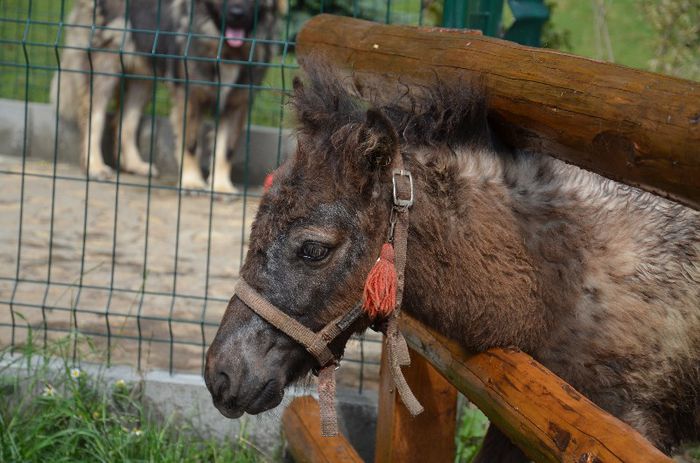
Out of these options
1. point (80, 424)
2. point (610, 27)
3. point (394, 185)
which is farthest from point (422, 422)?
point (610, 27)

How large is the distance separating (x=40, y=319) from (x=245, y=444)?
1.50 m

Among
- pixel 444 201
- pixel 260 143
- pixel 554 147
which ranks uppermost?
pixel 554 147

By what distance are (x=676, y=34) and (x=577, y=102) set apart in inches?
247

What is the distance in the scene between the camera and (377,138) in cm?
263

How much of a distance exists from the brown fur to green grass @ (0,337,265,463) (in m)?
1.56

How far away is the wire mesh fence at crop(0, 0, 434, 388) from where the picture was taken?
6113mm

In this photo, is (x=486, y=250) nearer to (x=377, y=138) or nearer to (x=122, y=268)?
(x=377, y=138)

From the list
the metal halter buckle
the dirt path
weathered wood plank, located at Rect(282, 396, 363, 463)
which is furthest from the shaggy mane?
weathered wood plank, located at Rect(282, 396, 363, 463)

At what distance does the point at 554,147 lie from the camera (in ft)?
8.70

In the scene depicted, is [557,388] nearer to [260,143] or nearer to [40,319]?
[40,319]

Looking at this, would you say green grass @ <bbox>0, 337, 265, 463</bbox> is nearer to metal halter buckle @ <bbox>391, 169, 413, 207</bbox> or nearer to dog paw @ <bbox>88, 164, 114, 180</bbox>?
metal halter buckle @ <bbox>391, 169, 413, 207</bbox>

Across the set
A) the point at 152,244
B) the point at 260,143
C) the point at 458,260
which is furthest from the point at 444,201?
the point at 260,143

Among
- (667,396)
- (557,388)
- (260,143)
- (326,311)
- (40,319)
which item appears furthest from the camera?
(260,143)

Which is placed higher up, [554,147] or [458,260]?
[554,147]
